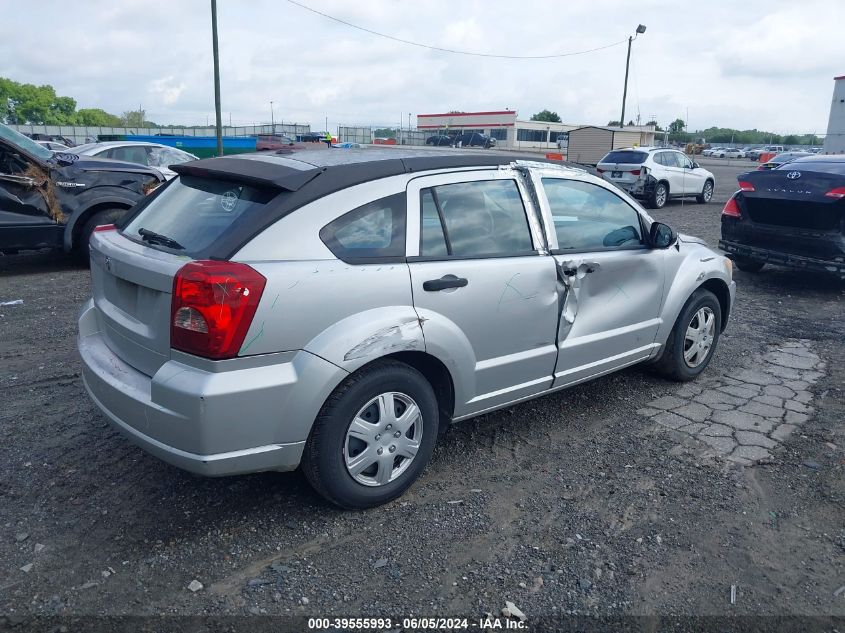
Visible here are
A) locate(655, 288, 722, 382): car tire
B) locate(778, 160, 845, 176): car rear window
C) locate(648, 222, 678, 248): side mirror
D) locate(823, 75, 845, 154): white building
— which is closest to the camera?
locate(648, 222, 678, 248): side mirror

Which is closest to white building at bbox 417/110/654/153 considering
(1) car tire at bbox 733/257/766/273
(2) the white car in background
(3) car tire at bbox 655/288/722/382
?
(2) the white car in background

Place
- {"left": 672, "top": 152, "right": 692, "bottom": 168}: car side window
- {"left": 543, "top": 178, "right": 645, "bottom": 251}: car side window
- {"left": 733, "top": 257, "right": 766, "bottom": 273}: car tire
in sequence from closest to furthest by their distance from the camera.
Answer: {"left": 543, "top": 178, "right": 645, "bottom": 251}: car side window, {"left": 733, "top": 257, "right": 766, "bottom": 273}: car tire, {"left": 672, "top": 152, "right": 692, "bottom": 168}: car side window

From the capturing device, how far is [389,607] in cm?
274

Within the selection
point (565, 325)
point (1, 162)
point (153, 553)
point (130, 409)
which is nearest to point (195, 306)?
point (130, 409)

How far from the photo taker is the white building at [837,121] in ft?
92.1

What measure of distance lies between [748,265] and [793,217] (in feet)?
4.77

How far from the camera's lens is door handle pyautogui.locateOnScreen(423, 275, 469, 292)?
3340 mm

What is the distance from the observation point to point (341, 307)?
3.05 m

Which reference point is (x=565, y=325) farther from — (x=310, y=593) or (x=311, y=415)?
(x=310, y=593)

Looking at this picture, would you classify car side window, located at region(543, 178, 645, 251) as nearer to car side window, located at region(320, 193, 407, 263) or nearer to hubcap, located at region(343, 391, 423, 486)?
car side window, located at region(320, 193, 407, 263)

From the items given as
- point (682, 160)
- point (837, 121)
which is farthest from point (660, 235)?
point (837, 121)

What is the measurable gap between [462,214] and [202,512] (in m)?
2.00

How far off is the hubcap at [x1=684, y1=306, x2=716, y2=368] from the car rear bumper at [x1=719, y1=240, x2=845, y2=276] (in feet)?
10.5

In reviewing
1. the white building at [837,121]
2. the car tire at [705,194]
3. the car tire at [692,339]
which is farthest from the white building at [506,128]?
the car tire at [692,339]
